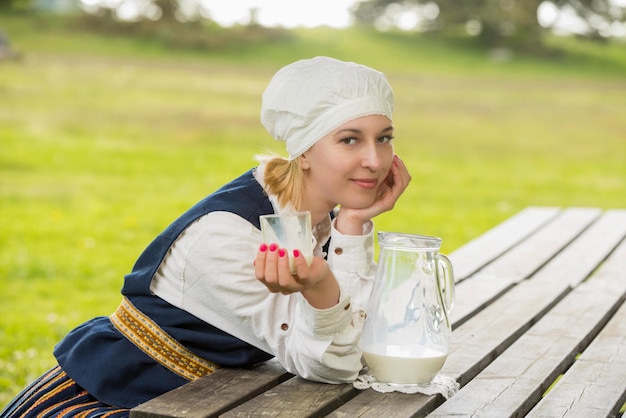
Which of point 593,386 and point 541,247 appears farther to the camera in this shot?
point 541,247

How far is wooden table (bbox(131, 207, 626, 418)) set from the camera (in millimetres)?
2045

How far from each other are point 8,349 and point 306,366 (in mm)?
3056

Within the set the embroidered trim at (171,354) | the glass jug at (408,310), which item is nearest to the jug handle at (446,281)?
the glass jug at (408,310)

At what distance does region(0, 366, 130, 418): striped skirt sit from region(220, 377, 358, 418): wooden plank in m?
0.40

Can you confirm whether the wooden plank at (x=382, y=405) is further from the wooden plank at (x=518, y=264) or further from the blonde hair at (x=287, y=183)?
the wooden plank at (x=518, y=264)

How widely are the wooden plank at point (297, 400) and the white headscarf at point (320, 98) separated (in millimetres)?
544

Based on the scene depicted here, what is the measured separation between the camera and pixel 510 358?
2.53 meters

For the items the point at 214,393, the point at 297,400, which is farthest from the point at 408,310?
the point at 214,393

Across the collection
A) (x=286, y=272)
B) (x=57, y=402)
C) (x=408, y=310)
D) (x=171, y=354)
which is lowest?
(x=57, y=402)

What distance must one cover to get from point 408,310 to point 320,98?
0.53 meters

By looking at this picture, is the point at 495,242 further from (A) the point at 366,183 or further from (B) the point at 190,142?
(B) the point at 190,142

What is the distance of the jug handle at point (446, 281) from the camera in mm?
2105

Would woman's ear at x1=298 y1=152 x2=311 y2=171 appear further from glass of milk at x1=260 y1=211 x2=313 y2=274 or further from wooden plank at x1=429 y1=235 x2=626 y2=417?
wooden plank at x1=429 y1=235 x2=626 y2=417

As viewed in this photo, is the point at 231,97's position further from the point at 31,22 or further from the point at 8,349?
the point at 8,349
